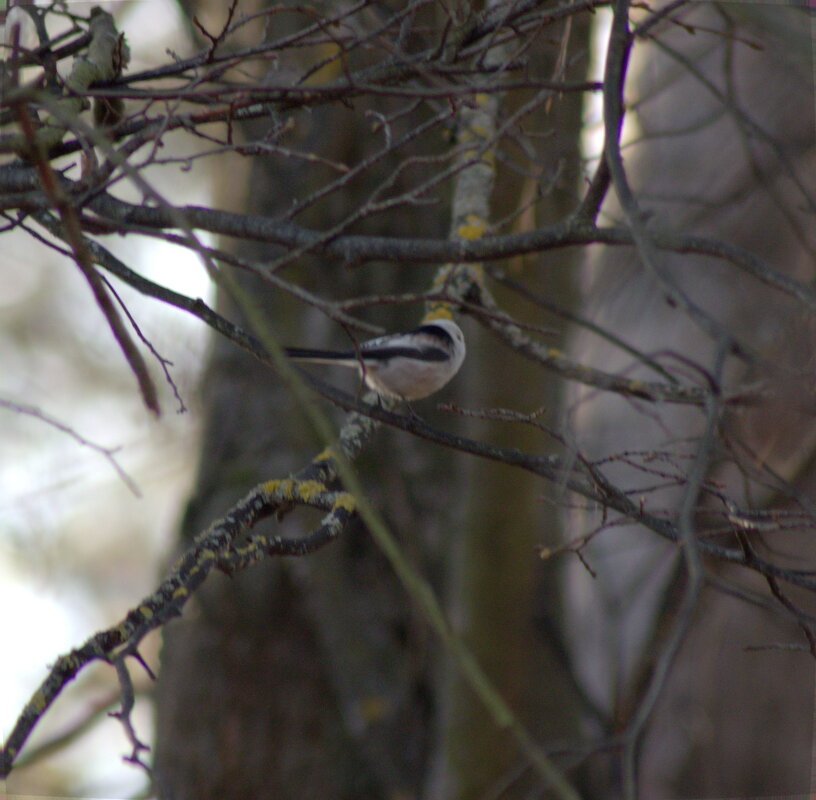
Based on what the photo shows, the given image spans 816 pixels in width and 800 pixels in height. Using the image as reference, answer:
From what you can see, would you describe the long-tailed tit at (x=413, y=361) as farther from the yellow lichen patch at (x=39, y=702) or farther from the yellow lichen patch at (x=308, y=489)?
the yellow lichen patch at (x=39, y=702)

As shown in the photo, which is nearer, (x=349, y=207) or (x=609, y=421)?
(x=349, y=207)

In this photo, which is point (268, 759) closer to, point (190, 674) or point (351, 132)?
point (190, 674)

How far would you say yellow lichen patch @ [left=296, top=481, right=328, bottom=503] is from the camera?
2.12 meters

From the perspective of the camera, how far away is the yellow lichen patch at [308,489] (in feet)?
6.96

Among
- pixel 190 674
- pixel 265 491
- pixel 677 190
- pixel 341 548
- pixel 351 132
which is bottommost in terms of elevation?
pixel 265 491

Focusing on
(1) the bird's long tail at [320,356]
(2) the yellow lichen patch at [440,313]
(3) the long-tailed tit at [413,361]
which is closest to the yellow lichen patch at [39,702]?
(1) the bird's long tail at [320,356]

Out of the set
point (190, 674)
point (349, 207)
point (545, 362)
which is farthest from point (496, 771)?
point (349, 207)

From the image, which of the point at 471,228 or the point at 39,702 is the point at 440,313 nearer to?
the point at 471,228

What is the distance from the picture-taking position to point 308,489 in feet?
7.04

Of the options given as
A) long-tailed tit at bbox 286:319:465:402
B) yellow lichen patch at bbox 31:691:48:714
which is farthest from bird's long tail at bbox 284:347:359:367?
yellow lichen patch at bbox 31:691:48:714

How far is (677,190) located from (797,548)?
13.5 ft

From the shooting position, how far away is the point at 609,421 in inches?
323

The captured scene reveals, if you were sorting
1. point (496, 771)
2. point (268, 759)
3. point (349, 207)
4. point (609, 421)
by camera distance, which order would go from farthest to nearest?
point (609, 421)
point (349, 207)
point (268, 759)
point (496, 771)

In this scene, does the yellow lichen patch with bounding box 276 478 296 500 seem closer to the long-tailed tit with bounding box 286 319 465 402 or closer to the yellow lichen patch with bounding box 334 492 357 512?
the yellow lichen patch with bounding box 334 492 357 512
